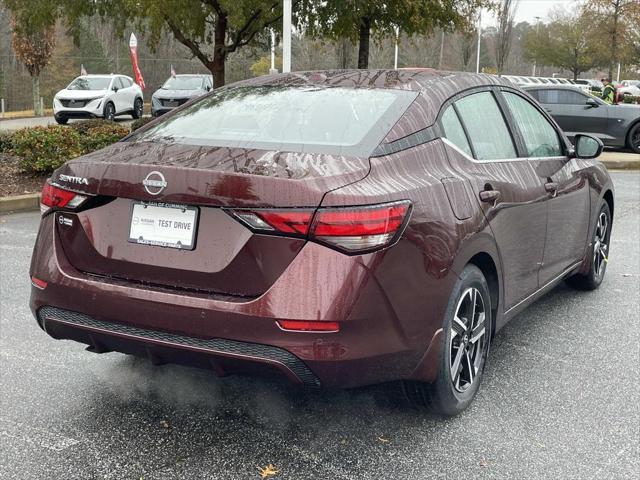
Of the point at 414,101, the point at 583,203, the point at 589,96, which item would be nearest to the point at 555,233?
the point at 583,203

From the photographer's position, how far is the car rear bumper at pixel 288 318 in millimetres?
2738

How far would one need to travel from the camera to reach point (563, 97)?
17234mm

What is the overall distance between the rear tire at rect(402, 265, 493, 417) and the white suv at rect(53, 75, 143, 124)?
875 inches

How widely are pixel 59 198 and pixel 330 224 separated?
49.3 inches

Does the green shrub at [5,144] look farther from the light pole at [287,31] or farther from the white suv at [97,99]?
the white suv at [97,99]

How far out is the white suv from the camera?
2392 cm

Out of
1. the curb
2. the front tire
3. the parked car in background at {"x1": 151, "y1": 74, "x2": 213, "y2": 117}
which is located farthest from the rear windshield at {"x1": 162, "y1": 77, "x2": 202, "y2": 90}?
the curb

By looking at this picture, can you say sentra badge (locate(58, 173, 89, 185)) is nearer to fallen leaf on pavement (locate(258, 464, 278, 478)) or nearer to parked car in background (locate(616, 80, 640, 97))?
fallen leaf on pavement (locate(258, 464, 278, 478))

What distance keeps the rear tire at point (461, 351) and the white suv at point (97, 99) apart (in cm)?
2223

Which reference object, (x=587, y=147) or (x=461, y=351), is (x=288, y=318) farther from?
(x=587, y=147)

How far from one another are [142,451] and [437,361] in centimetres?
126

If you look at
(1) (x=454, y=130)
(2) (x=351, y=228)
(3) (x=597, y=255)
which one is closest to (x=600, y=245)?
(3) (x=597, y=255)

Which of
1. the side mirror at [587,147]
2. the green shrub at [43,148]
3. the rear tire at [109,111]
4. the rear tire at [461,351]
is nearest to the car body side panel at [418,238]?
the rear tire at [461,351]

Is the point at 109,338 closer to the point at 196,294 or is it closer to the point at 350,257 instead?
the point at 196,294
